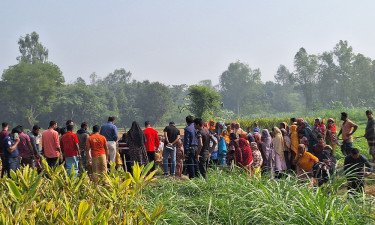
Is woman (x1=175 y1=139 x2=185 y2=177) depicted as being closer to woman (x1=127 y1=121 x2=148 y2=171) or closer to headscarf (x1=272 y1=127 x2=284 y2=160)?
woman (x1=127 y1=121 x2=148 y2=171)

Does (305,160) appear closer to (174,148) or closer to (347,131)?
(174,148)

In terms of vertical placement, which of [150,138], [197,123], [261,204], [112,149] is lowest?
[261,204]

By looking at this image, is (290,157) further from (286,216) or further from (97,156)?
(286,216)

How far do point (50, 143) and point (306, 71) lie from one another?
8229 cm

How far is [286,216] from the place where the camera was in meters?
4.79

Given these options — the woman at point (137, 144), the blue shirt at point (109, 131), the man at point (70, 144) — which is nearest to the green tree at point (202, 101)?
the woman at point (137, 144)

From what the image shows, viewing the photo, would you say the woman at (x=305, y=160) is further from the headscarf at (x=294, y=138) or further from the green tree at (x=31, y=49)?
the green tree at (x=31, y=49)

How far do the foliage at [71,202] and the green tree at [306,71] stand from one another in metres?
84.1

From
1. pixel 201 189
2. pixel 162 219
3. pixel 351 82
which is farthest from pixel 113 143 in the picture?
pixel 351 82

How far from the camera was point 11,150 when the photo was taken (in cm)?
959

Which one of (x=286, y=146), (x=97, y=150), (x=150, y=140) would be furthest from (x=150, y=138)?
(x=286, y=146)

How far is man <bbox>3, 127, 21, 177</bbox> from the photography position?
957cm

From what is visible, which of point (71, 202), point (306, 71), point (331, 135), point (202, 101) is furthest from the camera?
point (306, 71)

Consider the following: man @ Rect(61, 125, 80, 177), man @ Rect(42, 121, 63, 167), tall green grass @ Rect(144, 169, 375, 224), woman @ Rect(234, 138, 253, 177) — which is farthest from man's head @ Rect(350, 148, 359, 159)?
man @ Rect(42, 121, 63, 167)
